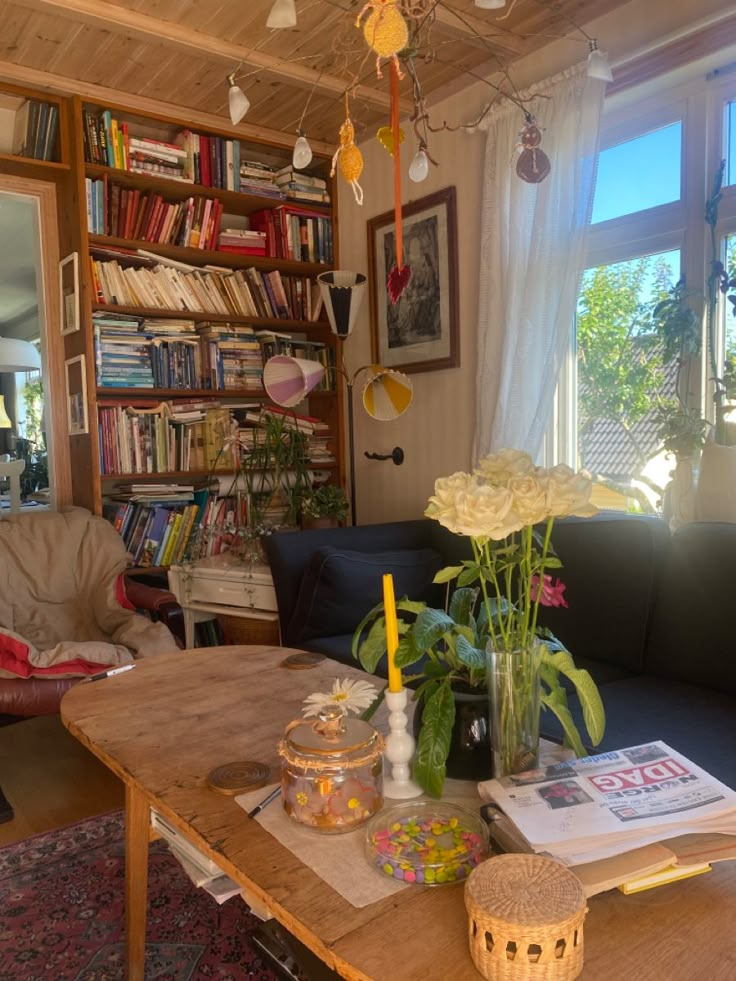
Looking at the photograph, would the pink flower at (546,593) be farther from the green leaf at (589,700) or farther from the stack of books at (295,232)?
the stack of books at (295,232)

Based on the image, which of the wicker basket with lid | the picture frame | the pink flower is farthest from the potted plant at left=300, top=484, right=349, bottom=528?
the wicker basket with lid

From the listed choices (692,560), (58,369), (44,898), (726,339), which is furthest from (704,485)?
(58,369)

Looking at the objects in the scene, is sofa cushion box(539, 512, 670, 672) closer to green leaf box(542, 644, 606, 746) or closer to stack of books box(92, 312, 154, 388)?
green leaf box(542, 644, 606, 746)

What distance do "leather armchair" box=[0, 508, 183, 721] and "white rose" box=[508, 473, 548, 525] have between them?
1910mm

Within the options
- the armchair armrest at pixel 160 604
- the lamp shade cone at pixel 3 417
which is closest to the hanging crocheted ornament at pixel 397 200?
the armchair armrest at pixel 160 604

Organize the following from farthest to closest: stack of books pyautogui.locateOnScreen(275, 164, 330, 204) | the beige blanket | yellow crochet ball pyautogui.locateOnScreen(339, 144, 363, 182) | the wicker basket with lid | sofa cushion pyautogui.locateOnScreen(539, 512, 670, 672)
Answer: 1. stack of books pyautogui.locateOnScreen(275, 164, 330, 204)
2. the beige blanket
3. sofa cushion pyautogui.locateOnScreen(539, 512, 670, 672)
4. yellow crochet ball pyautogui.locateOnScreen(339, 144, 363, 182)
5. the wicker basket with lid

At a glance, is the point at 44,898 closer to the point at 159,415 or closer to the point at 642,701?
the point at 642,701

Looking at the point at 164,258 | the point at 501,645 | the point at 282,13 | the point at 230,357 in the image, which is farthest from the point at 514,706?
the point at 164,258

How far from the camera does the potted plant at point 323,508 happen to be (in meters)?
Answer: 3.29

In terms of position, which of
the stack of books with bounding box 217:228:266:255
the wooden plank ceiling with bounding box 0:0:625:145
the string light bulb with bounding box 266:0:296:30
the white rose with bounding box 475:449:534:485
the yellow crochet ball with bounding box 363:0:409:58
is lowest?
the white rose with bounding box 475:449:534:485

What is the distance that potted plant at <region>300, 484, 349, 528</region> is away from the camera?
329 cm

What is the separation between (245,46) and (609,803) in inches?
113

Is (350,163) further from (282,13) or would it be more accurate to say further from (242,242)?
(242,242)

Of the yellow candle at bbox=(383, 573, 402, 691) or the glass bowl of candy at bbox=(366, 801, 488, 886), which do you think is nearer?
Answer: the glass bowl of candy at bbox=(366, 801, 488, 886)
